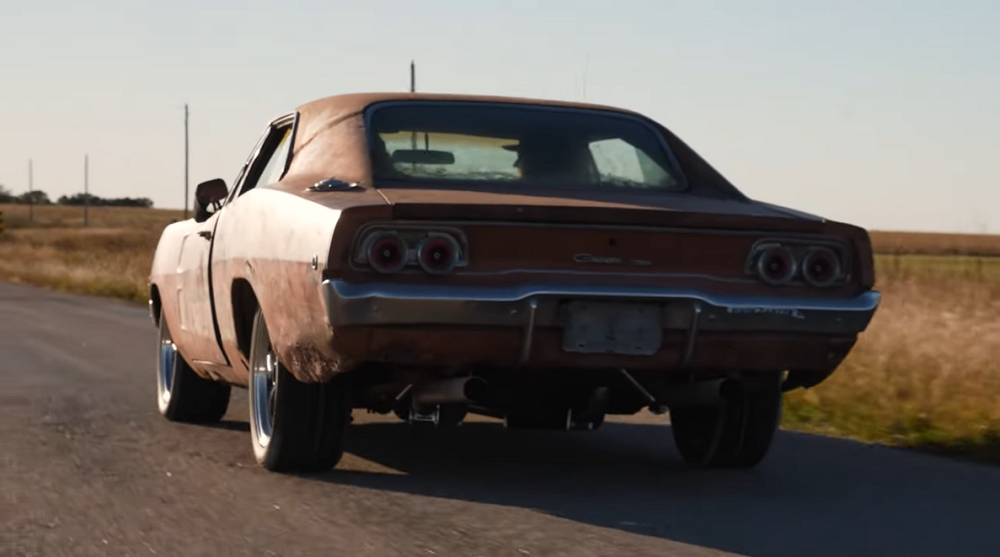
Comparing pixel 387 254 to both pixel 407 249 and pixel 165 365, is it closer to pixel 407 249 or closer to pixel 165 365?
pixel 407 249

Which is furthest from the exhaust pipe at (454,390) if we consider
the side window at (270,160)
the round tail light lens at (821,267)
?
the side window at (270,160)

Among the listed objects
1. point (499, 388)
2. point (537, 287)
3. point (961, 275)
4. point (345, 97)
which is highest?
point (345, 97)

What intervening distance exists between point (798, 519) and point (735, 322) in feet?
2.36

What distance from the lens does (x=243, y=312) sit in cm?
754

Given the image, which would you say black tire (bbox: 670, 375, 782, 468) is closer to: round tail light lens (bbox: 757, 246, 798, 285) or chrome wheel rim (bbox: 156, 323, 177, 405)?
round tail light lens (bbox: 757, 246, 798, 285)

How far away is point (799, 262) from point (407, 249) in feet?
4.81

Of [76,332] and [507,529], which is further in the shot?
[76,332]

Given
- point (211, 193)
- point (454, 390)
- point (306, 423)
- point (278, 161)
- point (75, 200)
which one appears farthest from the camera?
point (75, 200)

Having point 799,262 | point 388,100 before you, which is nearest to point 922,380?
point 799,262

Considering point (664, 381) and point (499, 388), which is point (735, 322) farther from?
point (499, 388)

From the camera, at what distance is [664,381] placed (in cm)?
667

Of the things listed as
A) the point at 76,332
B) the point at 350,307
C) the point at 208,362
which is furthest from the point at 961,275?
the point at 350,307

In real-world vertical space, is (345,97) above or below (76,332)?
above

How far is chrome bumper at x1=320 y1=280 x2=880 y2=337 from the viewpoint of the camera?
599 cm
